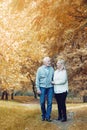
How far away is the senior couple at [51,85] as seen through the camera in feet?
43.3

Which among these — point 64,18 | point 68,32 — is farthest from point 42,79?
point 64,18

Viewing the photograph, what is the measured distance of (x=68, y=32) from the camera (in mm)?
10859

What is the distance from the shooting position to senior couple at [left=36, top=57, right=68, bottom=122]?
13.2 m

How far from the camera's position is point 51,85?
530 inches

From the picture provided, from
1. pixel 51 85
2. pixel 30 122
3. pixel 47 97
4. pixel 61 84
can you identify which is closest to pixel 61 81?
pixel 61 84

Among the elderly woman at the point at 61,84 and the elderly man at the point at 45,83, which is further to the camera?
the elderly man at the point at 45,83

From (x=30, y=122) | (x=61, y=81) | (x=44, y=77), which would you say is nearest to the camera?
(x=61, y=81)

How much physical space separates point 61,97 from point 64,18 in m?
4.76

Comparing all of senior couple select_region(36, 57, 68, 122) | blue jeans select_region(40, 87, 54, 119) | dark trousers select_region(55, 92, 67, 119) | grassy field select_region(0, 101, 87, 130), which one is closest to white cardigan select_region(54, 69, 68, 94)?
senior couple select_region(36, 57, 68, 122)

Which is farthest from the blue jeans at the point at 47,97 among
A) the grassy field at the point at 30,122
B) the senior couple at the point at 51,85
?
the grassy field at the point at 30,122

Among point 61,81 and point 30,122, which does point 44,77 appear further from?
point 30,122

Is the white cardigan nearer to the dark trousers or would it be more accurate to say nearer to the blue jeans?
the dark trousers

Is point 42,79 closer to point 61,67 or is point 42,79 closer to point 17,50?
point 61,67

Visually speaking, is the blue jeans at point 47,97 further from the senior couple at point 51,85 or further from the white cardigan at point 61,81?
the white cardigan at point 61,81
